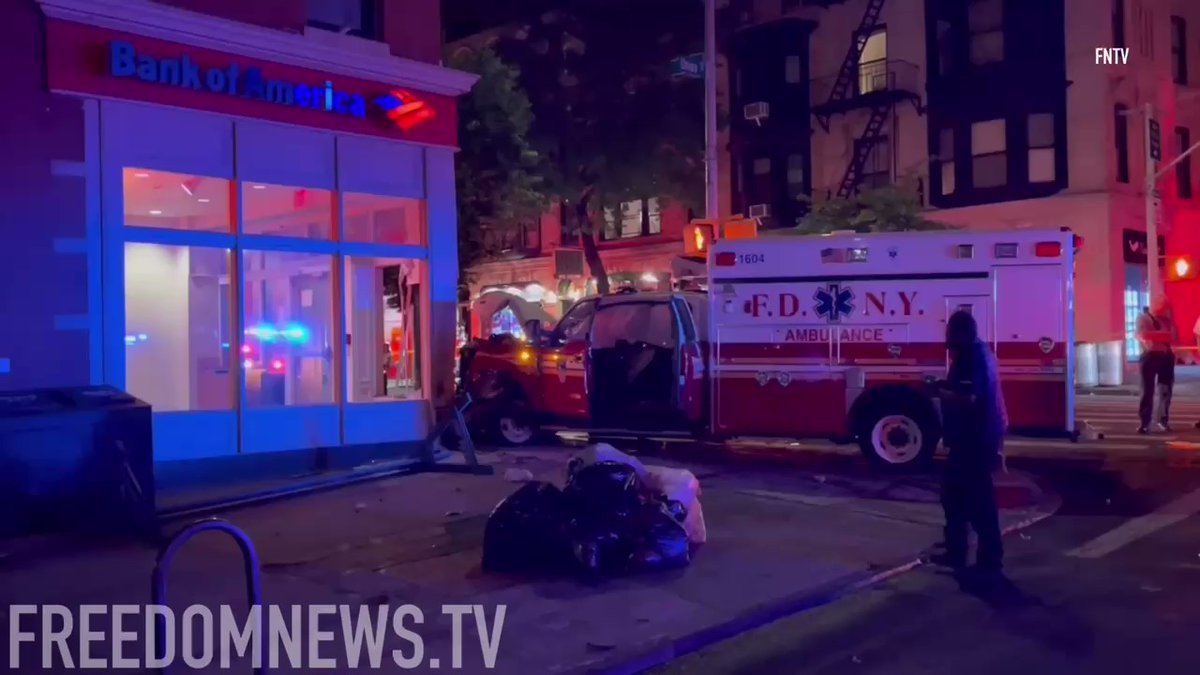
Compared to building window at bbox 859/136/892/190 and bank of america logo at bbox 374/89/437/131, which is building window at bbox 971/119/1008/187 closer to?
building window at bbox 859/136/892/190

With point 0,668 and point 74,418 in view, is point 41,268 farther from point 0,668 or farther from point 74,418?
point 0,668

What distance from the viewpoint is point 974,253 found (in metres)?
12.8

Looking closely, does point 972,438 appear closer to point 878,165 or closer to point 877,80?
point 878,165

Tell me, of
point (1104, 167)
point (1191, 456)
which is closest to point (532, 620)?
point (1191, 456)

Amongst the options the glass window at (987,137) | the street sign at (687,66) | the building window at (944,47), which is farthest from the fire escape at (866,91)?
the street sign at (687,66)

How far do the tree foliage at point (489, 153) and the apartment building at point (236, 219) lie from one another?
6.51m

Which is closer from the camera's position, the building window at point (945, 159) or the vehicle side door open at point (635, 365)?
the vehicle side door open at point (635, 365)

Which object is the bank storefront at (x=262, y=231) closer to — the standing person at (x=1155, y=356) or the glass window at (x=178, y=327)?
the glass window at (x=178, y=327)

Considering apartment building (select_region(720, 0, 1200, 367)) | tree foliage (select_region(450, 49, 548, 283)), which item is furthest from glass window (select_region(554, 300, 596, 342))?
apartment building (select_region(720, 0, 1200, 367))

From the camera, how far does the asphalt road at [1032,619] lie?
20.0 feet

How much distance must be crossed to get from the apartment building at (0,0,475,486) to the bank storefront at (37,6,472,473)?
0.02 m

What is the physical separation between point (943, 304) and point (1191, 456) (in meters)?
3.89

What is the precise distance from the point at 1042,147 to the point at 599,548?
24514mm

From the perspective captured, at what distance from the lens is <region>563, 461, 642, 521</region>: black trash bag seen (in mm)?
8086
